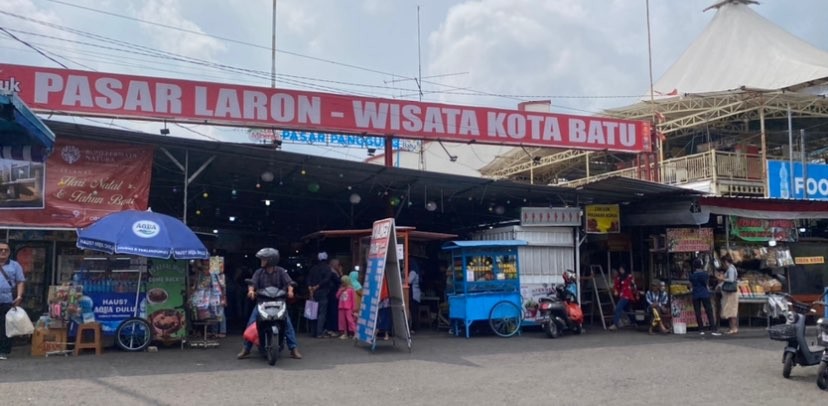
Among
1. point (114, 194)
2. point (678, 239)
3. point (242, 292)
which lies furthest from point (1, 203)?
point (678, 239)

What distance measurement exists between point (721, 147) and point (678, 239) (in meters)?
10.9

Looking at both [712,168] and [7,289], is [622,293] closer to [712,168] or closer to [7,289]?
[712,168]

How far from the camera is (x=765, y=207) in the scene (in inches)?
592

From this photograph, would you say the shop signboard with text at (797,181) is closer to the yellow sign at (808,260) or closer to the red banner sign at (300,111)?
the yellow sign at (808,260)

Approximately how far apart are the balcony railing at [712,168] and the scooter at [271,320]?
12712 millimetres

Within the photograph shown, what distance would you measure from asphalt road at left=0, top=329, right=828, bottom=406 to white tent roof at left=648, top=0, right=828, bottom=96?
1357cm

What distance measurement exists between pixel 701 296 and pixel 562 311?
9.67 feet

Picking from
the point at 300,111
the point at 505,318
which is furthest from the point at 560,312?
the point at 300,111

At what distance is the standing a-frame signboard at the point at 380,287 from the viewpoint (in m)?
10.9

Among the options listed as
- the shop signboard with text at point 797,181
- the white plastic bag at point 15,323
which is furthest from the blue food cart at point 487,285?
the shop signboard with text at point 797,181

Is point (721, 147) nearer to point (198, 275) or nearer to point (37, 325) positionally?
point (198, 275)

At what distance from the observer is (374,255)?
11469mm

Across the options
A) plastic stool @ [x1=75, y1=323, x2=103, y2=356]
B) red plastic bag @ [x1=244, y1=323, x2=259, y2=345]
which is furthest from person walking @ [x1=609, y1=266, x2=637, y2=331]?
plastic stool @ [x1=75, y1=323, x2=103, y2=356]

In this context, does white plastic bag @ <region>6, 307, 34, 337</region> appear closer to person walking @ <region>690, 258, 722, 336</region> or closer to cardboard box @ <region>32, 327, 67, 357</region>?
cardboard box @ <region>32, 327, 67, 357</region>
